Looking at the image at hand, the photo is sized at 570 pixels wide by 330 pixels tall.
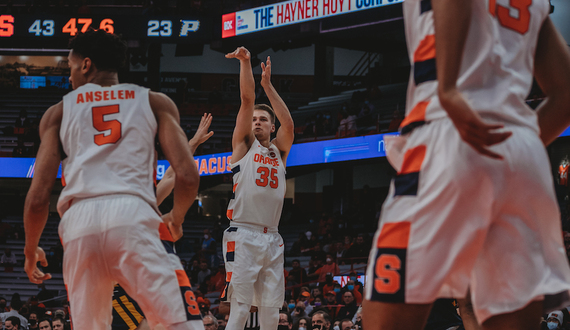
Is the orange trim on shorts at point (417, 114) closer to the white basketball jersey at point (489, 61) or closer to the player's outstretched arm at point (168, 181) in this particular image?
the white basketball jersey at point (489, 61)

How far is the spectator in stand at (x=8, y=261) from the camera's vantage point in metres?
20.7

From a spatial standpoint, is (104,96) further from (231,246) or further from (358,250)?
(358,250)

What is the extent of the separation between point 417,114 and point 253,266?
3645 millimetres

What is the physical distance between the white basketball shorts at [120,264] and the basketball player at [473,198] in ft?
3.92

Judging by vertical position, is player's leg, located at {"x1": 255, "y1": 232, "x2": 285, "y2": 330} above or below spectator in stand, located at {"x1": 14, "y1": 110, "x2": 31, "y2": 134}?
below

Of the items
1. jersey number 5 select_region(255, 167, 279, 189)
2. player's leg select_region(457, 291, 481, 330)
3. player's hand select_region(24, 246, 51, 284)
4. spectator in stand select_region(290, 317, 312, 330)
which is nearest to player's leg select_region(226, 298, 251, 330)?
jersey number 5 select_region(255, 167, 279, 189)

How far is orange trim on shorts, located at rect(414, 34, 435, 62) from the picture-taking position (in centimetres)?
215

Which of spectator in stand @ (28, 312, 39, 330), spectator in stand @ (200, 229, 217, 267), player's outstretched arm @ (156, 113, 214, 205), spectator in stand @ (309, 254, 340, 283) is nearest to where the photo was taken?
player's outstretched arm @ (156, 113, 214, 205)

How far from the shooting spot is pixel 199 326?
9.71 feet

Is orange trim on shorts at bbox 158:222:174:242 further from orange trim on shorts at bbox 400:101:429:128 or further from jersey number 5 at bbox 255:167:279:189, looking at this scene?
jersey number 5 at bbox 255:167:279:189

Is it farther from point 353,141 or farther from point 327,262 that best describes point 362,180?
point 327,262

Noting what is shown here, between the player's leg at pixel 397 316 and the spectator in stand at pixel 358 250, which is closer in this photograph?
the player's leg at pixel 397 316

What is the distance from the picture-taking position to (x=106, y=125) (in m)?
3.10

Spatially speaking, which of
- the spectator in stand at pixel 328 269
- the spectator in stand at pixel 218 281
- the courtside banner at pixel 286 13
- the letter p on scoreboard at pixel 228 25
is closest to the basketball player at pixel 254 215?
the spectator in stand at pixel 328 269
